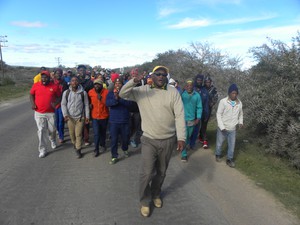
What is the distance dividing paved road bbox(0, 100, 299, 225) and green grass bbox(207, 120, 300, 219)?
0.72 ft

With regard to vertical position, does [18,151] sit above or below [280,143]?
below

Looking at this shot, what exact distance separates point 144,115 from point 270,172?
11.0 ft

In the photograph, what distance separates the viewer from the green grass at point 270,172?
4457 mm

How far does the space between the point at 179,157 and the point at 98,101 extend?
7.80 ft

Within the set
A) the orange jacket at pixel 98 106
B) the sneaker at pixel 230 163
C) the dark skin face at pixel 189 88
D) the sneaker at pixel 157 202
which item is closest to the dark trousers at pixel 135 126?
the orange jacket at pixel 98 106

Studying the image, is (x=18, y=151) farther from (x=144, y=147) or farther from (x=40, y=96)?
(x=144, y=147)

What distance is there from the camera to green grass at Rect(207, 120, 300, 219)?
4.46 meters

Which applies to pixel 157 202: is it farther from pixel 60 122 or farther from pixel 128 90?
pixel 60 122

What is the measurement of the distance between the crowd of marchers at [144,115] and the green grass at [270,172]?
1.57 ft

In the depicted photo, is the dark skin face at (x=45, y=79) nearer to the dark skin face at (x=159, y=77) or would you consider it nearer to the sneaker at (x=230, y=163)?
the dark skin face at (x=159, y=77)

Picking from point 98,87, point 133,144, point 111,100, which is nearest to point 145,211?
point 111,100

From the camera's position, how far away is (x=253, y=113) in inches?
265

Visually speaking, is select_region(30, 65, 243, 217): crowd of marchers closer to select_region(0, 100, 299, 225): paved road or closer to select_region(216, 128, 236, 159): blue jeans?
select_region(216, 128, 236, 159): blue jeans

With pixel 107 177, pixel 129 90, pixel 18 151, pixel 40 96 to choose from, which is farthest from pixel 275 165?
pixel 18 151
